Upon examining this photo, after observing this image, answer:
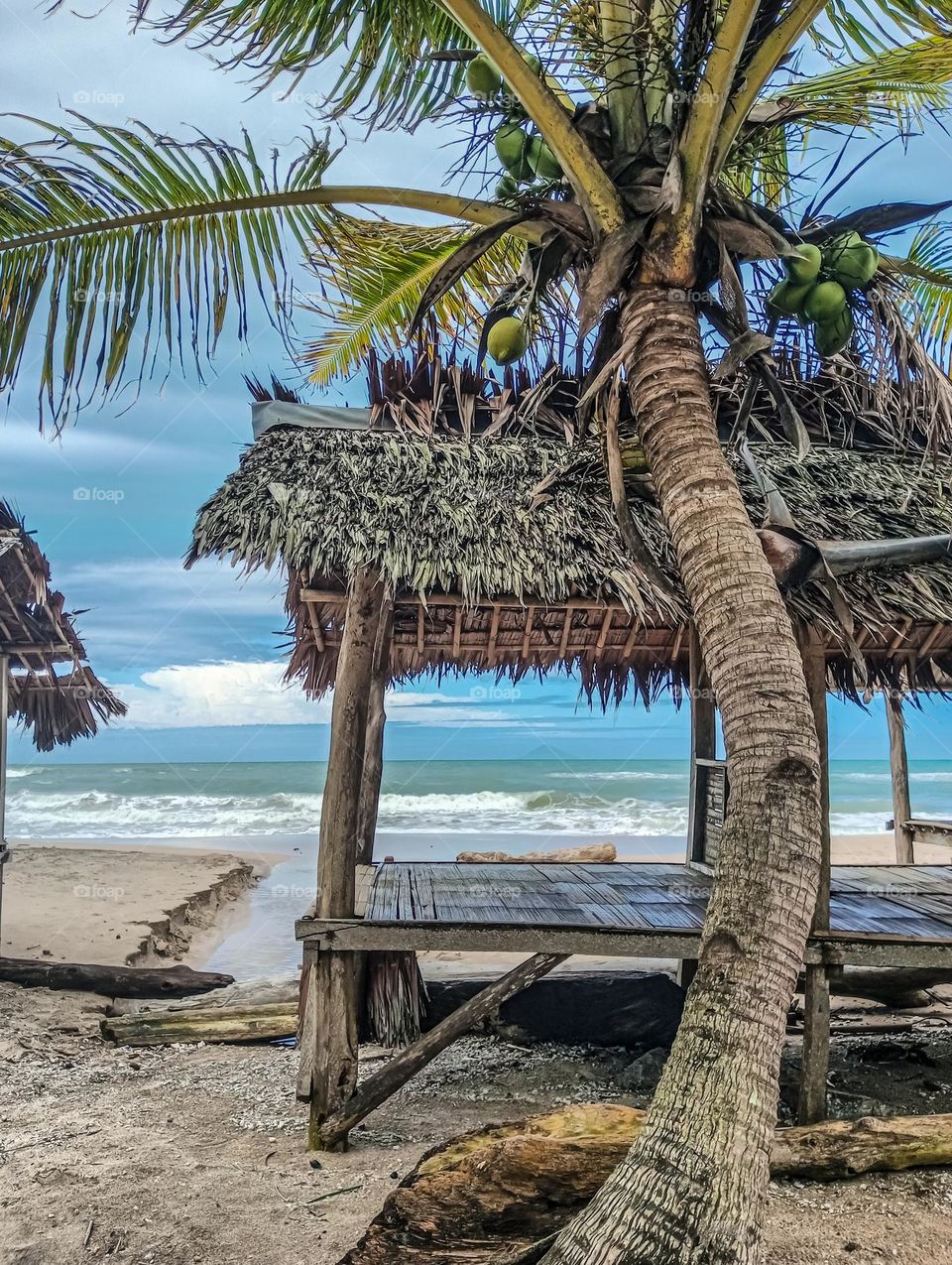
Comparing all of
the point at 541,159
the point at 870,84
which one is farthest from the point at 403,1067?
the point at 870,84

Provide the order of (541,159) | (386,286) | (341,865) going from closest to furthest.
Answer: (541,159) → (341,865) → (386,286)

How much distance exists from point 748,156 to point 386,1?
66.1 inches

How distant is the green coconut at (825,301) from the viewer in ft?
9.47

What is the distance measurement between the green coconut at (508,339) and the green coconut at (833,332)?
1.00m

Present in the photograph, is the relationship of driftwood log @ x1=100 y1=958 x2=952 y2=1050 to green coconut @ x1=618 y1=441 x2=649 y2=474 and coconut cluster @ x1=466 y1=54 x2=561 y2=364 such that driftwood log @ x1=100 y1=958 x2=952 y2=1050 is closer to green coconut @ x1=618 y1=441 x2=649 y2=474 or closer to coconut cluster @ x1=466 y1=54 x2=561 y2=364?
green coconut @ x1=618 y1=441 x2=649 y2=474

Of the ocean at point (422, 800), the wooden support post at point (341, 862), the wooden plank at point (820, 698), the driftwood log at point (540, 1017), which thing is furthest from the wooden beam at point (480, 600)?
the ocean at point (422, 800)

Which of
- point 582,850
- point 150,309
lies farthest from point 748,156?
point 582,850

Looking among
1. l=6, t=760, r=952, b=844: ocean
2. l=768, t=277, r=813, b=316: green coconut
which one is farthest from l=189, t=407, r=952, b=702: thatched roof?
l=6, t=760, r=952, b=844: ocean

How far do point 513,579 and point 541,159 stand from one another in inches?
81.3

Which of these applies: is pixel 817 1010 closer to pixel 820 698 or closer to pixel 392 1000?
pixel 820 698

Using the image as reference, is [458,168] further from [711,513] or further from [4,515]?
[4,515]

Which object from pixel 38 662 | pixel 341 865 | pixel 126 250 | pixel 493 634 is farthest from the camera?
pixel 38 662

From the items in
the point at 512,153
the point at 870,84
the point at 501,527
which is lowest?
the point at 501,527

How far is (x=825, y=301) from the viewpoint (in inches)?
114
